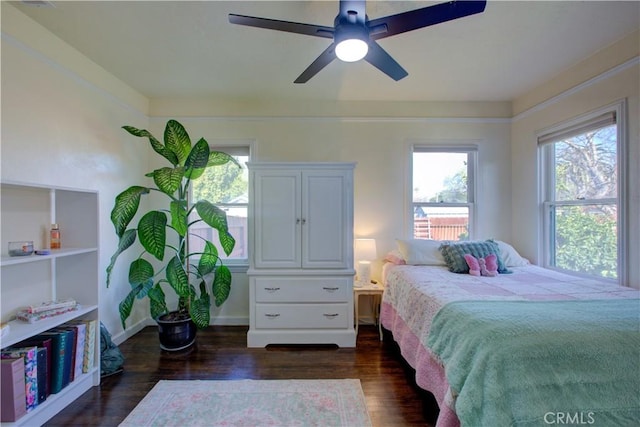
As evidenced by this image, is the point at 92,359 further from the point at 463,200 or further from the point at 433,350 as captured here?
the point at 463,200

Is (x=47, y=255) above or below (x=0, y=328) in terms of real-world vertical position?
above

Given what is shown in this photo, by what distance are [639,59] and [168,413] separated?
4117 mm

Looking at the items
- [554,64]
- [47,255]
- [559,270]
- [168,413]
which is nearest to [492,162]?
[554,64]

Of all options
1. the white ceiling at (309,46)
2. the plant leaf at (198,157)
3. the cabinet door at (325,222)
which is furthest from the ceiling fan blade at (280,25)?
the cabinet door at (325,222)

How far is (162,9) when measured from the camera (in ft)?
6.07

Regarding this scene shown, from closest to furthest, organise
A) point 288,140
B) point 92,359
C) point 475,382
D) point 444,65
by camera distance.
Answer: point 475,382
point 92,359
point 444,65
point 288,140

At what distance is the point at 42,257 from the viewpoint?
5.48 feet

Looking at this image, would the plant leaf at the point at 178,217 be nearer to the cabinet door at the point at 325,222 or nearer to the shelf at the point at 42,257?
the shelf at the point at 42,257

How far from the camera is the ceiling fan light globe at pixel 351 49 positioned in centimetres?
148

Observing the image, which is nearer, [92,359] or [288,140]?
[92,359]

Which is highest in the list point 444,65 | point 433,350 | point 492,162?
point 444,65

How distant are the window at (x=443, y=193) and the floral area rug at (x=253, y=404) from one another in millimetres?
2037

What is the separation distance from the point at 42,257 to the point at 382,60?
93.6 inches

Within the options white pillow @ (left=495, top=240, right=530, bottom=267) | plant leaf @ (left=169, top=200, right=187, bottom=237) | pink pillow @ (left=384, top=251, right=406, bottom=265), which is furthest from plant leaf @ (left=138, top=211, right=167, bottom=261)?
white pillow @ (left=495, top=240, right=530, bottom=267)
